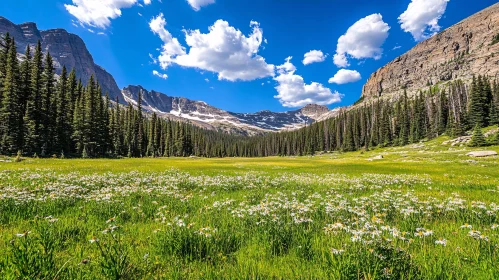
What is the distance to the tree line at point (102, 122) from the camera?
51938 millimetres

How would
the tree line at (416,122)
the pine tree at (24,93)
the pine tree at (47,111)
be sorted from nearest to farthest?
the pine tree at (24,93) → the pine tree at (47,111) → the tree line at (416,122)

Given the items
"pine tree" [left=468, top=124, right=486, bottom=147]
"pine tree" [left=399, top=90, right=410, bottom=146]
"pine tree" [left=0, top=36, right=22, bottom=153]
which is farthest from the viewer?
"pine tree" [left=399, top=90, right=410, bottom=146]

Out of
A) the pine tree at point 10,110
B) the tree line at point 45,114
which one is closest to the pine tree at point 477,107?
the tree line at point 45,114

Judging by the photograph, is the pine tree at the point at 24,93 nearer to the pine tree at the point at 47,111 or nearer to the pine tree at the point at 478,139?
the pine tree at the point at 47,111

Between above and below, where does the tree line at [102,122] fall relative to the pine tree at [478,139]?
above

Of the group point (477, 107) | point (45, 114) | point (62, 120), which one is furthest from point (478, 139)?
point (62, 120)

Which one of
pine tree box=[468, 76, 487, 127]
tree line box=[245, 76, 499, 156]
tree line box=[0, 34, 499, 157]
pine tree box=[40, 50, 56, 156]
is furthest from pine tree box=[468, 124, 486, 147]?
pine tree box=[40, 50, 56, 156]

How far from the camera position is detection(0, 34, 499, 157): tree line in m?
51.9

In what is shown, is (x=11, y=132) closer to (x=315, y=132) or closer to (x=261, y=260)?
(x=261, y=260)

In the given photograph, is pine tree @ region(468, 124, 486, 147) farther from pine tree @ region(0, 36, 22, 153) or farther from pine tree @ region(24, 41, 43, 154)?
pine tree @ region(0, 36, 22, 153)

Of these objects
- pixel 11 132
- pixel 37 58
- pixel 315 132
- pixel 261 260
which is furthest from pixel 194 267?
pixel 315 132

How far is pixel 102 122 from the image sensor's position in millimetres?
78000

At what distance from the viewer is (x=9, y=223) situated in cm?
577

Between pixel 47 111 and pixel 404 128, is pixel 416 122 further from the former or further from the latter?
pixel 47 111
